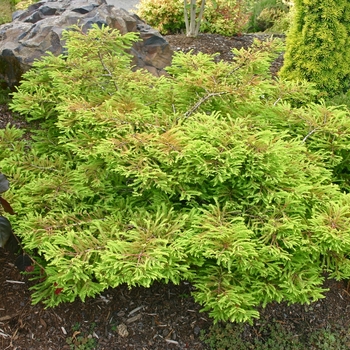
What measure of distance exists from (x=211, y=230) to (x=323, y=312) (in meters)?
1.55

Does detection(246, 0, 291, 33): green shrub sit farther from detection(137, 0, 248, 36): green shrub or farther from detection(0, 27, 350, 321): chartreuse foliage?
detection(0, 27, 350, 321): chartreuse foliage

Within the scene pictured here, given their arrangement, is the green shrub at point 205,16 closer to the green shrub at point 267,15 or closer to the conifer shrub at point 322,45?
the green shrub at point 267,15

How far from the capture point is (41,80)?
288 cm

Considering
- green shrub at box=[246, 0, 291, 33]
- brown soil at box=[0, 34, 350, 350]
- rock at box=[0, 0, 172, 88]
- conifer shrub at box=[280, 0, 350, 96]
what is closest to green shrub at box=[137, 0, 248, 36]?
green shrub at box=[246, 0, 291, 33]

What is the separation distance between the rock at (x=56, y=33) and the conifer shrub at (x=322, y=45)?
5.12 feet

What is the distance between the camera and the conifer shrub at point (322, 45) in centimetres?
477

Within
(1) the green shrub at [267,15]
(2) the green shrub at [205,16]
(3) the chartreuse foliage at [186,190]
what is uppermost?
(3) the chartreuse foliage at [186,190]

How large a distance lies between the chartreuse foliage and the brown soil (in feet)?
0.93

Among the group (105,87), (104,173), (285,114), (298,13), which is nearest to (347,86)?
(298,13)

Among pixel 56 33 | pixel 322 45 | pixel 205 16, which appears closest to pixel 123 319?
pixel 56 33

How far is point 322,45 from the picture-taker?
4.88 meters

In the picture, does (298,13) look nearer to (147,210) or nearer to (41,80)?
(41,80)

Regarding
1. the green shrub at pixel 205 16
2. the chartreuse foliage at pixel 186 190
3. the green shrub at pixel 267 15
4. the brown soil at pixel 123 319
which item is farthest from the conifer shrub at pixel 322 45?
the green shrub at pixel 267 15

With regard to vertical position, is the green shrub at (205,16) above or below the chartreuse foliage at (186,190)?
below
